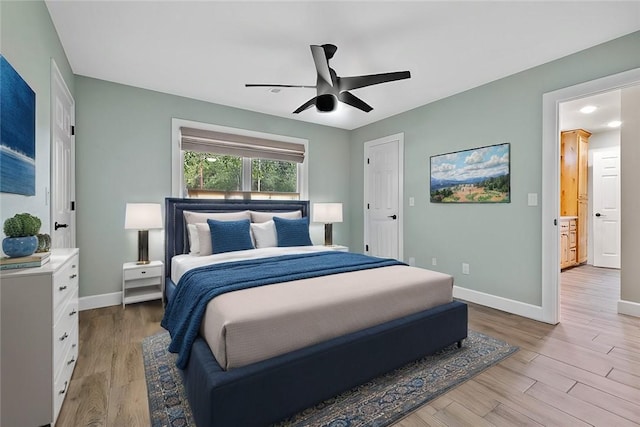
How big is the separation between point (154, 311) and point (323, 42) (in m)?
3.21

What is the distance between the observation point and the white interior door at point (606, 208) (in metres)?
5.55

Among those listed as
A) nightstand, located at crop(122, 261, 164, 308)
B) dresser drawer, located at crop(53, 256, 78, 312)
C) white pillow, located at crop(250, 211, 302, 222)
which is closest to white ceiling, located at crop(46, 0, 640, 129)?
white pillow, located at crop(250, 211, 302, 222)

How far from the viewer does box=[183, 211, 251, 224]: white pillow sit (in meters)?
3.60

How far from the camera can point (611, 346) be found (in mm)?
2457

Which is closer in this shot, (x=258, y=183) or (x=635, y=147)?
(x=635, y=147)

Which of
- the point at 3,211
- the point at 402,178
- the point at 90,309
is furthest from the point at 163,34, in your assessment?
the point at 402,178

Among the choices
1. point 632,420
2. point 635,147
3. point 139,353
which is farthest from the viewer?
point 635,147

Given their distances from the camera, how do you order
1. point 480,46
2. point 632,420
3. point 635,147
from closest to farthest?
point 632,420
point 480,46
point 635,147

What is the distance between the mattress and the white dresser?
27.8 inches

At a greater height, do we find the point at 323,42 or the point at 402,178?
the point at 323,42

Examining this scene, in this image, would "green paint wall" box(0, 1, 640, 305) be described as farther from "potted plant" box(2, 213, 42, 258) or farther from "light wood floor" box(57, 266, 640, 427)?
"potted plant" box(2, 213, 42, 258)

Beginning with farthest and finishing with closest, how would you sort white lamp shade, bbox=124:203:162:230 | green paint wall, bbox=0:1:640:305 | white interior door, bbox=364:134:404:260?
white interior door, bbox=364:134:404:260
white lamp shade, bbox=124:203:162:230
green paint wall, bbox=0:1:640:305

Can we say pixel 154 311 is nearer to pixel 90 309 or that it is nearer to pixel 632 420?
pixel 90 309

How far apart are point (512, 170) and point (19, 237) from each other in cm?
404
